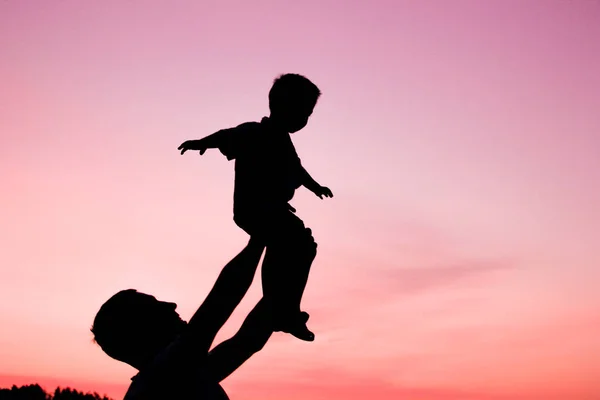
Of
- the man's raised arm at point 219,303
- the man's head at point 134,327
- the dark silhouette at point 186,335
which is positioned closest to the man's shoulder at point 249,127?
the dark silhouette at point 186,335

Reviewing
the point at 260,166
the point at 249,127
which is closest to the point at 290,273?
the point at 260,166

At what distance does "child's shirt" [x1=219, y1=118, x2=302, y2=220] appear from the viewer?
3.91m

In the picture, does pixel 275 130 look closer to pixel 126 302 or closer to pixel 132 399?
pixel 126 302

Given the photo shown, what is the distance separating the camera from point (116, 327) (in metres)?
3.64

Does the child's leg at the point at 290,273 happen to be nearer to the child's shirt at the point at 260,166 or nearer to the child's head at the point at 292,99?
the child's shirt at the point at 260,166

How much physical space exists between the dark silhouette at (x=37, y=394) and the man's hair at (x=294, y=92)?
14351mm

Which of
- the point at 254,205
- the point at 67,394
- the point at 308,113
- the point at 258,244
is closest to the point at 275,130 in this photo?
the point at 308,113

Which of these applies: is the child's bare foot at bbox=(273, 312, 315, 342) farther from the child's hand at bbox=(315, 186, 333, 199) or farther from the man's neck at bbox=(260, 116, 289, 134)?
the man's neck at bbox=(260, 116, 289, 134)

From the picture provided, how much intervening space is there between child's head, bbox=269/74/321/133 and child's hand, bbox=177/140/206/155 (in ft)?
1.71

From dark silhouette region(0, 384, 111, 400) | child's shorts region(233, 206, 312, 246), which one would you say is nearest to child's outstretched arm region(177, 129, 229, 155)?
child's shorts region(233, 206, 312, 246)

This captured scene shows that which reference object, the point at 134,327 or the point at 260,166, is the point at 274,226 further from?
the point at 134,327

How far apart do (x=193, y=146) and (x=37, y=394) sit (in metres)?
19.5

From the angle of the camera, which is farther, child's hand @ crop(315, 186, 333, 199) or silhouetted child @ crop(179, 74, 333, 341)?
child's hand @ crop(315, 186, 333, 199)

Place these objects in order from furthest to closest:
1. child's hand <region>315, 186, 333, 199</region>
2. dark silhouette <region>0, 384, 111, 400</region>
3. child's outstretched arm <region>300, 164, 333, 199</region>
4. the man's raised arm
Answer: dark silhouette <region>0, 384, 111, 400</region> → child's hand <region>315, 186, 333, 199</region> → child's outstretched arm <region>300, 164, 333, 199</region> → the man's raised arm
